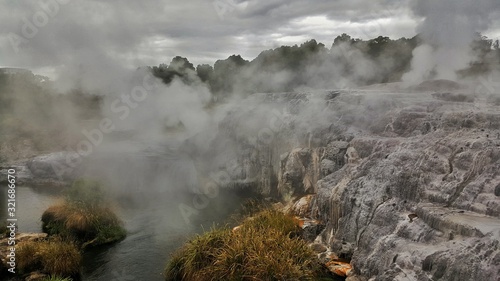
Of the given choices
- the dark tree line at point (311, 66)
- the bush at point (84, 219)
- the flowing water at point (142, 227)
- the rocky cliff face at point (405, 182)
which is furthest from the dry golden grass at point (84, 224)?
the dark tree line at point (311, 66)

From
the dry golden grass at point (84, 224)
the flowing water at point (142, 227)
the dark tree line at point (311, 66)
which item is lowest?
the flowing water at point (142, 227)

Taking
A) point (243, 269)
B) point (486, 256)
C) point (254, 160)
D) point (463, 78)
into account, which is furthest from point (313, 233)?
point (463, 78)

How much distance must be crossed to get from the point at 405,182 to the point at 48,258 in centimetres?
1086

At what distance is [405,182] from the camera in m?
11.4

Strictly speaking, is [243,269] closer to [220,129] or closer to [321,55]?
[220,129]

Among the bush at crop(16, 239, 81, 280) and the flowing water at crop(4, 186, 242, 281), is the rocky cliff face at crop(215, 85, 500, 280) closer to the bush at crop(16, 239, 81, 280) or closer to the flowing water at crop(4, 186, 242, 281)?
the flowing water at crop(4, 186, 242, 281)

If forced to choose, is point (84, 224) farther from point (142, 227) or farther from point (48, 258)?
point (48, 258)

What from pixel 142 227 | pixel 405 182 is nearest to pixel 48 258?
pixel 142 227

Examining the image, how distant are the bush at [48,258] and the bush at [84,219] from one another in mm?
1970

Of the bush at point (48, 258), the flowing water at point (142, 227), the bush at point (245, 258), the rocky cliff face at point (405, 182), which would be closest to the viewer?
the rocky cliff face at point (405, 182)

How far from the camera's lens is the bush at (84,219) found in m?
14.3

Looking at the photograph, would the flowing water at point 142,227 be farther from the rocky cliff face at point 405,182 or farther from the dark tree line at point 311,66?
the dark tree line at point 311,66

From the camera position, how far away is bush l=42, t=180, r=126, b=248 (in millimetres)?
14320

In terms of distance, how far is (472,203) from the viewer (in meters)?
9.67
